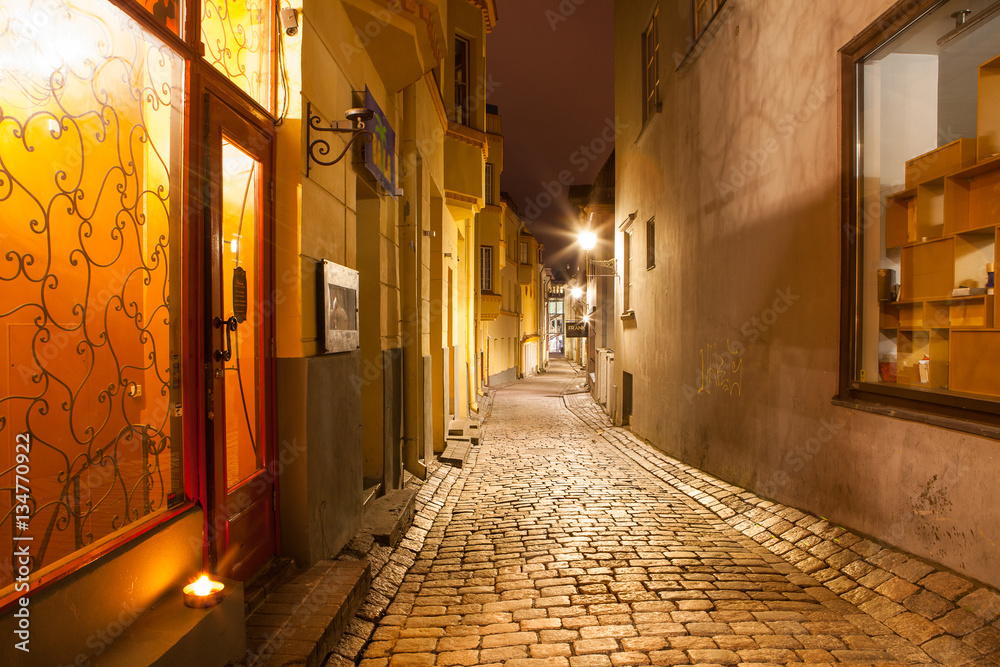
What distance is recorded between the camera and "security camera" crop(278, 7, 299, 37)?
4.07 meters

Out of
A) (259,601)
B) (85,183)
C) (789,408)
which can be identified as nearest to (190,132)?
(85,183)

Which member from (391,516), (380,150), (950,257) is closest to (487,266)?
(380,150)

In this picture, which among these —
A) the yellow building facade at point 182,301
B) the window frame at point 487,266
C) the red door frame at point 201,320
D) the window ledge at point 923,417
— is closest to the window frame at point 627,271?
the window ledge at point 923,417

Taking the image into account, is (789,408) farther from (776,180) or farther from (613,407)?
(613,407)

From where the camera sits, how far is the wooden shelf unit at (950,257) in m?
4.02

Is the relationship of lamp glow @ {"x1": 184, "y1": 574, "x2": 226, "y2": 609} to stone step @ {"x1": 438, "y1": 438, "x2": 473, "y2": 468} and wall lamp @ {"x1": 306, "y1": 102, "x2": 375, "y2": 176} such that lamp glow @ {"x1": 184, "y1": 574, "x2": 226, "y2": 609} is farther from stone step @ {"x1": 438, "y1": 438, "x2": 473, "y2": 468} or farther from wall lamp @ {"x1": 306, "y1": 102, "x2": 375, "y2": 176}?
stone step @ {"x1": 438, "y1": 438, "x2": 473, "y2": 468}

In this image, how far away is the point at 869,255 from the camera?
5000 millimetres

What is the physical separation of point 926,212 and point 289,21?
5.23 meters

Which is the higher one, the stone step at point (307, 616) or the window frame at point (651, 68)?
the window frame at point (651, 68)

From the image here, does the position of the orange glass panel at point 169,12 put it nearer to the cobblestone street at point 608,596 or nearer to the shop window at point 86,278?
the shop window at point 86,278

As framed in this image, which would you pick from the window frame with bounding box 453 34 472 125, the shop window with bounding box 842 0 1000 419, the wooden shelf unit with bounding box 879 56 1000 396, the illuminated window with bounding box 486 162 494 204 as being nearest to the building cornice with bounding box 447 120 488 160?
the window frame with bounding box 453 34 472 125

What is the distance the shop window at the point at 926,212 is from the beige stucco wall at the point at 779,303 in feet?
0.74

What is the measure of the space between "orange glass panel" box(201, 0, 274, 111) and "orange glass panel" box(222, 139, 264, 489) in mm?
501

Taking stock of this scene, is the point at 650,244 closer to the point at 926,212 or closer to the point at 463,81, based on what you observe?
the point at 463,81
